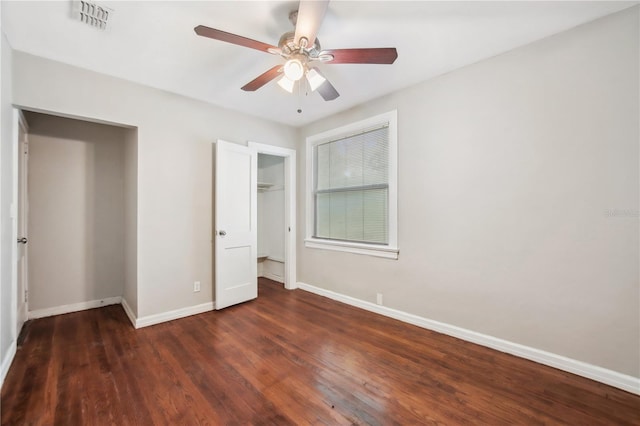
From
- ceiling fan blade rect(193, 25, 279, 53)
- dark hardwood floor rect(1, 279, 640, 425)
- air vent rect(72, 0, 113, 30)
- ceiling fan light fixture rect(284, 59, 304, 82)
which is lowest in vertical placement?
dark hardwood floor rect(1, 279, 640, 425)

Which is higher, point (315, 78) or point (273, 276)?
point (315, 78)

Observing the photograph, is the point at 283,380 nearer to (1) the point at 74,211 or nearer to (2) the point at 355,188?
(2) the point at 355,188

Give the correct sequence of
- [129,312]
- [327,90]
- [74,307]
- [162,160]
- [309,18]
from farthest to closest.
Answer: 1. [74,307]
2. [129,312]
3. [162,160]
4. [327,90]
5. [309,18]

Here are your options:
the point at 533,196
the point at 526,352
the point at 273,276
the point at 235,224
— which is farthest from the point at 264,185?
the point at 526,352

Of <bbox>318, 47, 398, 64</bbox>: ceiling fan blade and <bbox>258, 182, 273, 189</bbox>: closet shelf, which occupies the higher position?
<bbox>318, 47, 398, 64</bbox>: ceiling fan blade

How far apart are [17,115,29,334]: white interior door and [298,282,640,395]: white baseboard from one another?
3.67 m

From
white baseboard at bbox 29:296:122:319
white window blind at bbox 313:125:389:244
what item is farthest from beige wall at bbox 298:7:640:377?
white baseboard at bbox 29:296:122:319

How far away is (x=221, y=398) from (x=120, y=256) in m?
2.84

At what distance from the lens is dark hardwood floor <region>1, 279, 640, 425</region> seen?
1615 millimetres

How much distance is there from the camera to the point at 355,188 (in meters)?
3.52

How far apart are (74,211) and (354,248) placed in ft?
11.5

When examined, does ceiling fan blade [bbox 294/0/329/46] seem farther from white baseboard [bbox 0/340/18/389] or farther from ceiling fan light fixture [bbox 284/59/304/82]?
white baseboard [bbox 0/340/18/389]

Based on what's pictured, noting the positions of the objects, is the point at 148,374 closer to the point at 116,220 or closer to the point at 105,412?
the point at 105,412

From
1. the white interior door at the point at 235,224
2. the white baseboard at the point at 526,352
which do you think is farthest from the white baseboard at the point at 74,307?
the white baseboard at the point at 526,352
